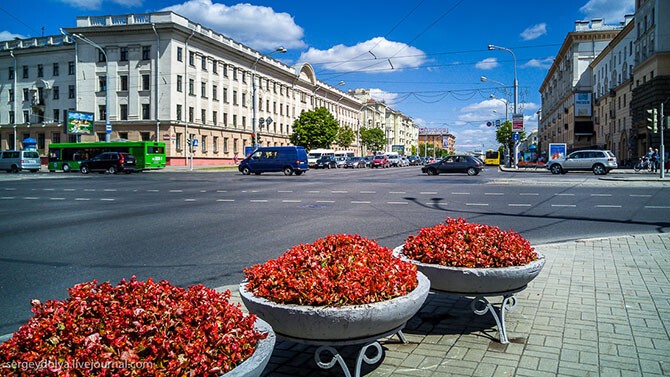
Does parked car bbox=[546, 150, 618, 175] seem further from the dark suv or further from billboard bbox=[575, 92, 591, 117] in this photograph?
billboard bbox=[575, 92, 591, 117]

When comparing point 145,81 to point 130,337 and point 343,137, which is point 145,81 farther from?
point 130,337

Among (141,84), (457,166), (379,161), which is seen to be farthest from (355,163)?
(457,166)

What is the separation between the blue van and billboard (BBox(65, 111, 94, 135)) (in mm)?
22035

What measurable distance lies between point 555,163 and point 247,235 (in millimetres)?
33412

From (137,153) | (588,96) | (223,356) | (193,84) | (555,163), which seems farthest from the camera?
(588,96)

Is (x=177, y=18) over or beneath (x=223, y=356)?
over

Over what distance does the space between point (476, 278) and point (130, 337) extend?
2.54 m

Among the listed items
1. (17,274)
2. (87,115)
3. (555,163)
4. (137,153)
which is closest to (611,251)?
(17,274)

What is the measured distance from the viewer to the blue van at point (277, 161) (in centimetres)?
3674

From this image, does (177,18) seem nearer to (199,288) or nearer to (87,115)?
(87,115)

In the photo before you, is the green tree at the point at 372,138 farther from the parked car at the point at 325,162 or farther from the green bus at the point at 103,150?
the green bus at the point at 103,150

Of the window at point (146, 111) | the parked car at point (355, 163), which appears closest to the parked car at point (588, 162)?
the parked car at point (355, 163)

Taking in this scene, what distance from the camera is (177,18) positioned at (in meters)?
52.2

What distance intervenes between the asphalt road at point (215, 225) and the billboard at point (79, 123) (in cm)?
3357
